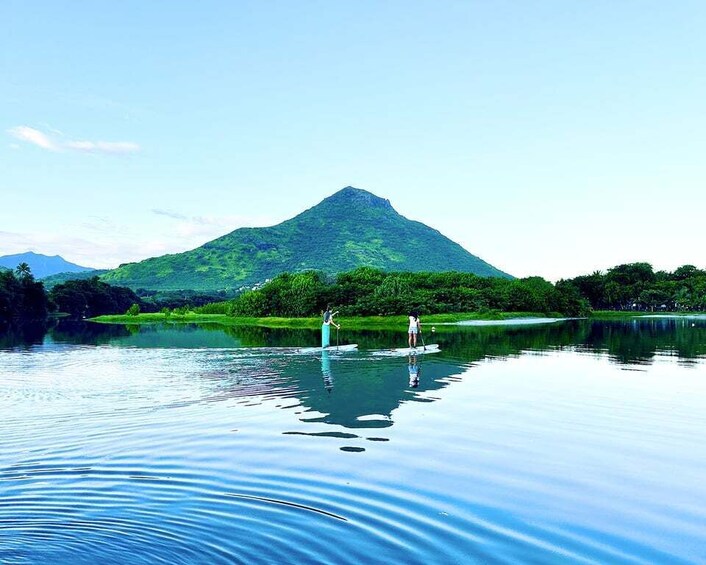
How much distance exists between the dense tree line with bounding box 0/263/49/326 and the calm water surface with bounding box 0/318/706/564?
153 metres

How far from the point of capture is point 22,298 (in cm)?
17488

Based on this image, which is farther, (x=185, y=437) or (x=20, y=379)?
(x=20, y=379)

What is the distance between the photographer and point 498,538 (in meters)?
10.2

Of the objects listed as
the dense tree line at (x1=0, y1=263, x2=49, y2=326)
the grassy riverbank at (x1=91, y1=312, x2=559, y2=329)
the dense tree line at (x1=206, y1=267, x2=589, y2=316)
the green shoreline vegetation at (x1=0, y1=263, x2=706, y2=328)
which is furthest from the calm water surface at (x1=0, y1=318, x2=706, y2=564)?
the dense tree line at (x1=0, y1=263, x2=49, y2=326)

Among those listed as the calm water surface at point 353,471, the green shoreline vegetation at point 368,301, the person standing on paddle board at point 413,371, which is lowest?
the calm water surface at point 353,471

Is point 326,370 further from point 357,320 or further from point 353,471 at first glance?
point 357,320

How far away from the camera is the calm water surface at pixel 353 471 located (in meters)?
9.83

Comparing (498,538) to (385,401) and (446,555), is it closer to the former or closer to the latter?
(446,555)

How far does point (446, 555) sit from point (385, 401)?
14917 millimetres

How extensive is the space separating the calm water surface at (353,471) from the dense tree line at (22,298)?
15302 cm

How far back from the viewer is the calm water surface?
9828 mm

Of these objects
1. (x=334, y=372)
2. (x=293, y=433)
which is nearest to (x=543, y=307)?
(x=334, y=372)

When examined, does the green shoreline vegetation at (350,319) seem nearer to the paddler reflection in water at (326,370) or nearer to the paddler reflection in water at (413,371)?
the paddler reflection in water at (326,370)

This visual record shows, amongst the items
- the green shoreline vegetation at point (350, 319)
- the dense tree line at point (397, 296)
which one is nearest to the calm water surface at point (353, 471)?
the green shoreline vegetation at point (350, 319)
